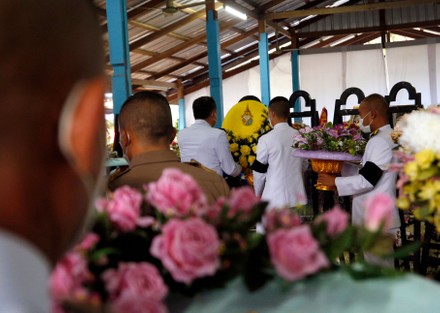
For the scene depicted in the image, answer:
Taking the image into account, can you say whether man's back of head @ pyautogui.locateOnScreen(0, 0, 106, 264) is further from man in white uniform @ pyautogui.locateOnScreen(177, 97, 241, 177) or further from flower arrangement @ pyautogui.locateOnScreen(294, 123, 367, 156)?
man in white uniform @ pyautogui.locateOnScreen(177, 97, 241, 177)

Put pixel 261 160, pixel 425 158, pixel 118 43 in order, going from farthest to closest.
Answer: pixel 118 43
pixel 261 160
pixel 425 158

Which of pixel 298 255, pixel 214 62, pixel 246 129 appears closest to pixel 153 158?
pixel 298 255

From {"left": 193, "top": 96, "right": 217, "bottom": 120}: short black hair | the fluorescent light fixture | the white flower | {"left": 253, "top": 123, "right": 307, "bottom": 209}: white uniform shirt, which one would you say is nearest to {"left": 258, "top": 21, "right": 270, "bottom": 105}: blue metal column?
the fluorescent light fixture

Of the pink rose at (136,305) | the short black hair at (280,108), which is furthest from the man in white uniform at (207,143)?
the pink rose at (136,305)

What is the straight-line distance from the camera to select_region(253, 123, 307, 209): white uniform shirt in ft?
18.1

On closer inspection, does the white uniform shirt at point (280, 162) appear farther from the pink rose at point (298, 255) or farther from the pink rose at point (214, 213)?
the pink rose at point (298, 255)

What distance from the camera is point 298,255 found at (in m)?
0.83

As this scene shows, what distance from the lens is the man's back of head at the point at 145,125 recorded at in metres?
2.51

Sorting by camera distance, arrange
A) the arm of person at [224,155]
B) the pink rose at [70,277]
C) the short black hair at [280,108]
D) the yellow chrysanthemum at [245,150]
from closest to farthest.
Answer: the pink rose at [70,277]
the arm of person at [224,155]
the short black hair at [280,108]
the yellow chrysanthemum at [245,150]

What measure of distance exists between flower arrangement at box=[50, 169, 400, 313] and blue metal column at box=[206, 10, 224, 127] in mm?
9457

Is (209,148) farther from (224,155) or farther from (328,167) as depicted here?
(328,167)

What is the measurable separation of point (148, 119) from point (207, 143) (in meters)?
2.69

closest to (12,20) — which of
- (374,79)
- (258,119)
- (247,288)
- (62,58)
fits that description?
(62,58)

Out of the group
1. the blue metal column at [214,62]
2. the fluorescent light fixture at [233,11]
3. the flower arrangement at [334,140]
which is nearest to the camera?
the flower arrangement at [334,140]
